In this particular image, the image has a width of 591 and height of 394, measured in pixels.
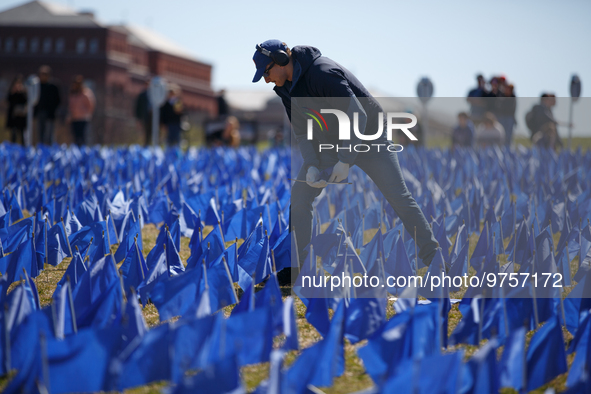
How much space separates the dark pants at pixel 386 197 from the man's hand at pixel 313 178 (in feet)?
0.55

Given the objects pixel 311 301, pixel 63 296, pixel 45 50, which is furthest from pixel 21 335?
pixel 45 50

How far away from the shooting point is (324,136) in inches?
188

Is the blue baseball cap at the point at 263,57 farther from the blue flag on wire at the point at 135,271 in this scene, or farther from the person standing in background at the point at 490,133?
the person standing in background at the point at 490,133

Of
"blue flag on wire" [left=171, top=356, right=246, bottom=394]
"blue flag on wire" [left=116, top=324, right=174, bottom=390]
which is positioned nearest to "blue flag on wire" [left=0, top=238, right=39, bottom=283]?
"blue flag on wire" [left=116, top=324, right=174, bottom=390]

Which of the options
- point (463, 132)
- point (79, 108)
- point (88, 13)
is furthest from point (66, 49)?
point (463, 132)

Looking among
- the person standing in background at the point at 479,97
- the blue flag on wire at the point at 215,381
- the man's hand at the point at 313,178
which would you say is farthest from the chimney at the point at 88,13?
the blue flag on wire at the point at 215,381

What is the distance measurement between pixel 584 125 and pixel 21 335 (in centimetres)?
1253

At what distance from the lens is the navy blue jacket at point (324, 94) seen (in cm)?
435

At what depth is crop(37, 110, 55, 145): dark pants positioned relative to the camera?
14.7m

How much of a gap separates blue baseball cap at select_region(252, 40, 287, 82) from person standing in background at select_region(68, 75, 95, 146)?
10.0 metres

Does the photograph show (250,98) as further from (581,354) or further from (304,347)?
(581,354)

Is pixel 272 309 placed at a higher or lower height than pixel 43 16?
lower

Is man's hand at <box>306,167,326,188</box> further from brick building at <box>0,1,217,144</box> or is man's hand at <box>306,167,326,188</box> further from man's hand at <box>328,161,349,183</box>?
brick building at <box>0,1,217,144</box>

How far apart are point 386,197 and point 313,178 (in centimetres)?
58
